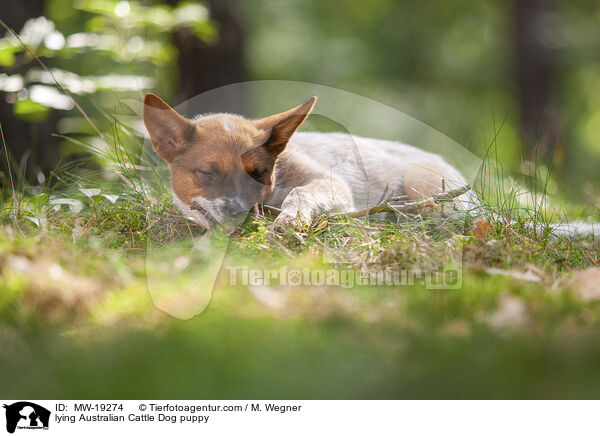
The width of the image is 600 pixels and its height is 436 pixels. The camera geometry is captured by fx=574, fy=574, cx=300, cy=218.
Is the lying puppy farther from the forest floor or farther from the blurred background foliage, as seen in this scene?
the blurred background foliage

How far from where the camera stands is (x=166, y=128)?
11.5 ft

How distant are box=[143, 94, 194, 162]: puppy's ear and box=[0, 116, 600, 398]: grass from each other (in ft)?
2.82

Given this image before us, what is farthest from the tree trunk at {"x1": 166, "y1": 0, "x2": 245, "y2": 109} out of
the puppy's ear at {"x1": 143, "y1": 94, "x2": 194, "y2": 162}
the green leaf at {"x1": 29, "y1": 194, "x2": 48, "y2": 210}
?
the green leaf at {"x1": 29, "y1": 194, "x2": 48, "y2": 210}

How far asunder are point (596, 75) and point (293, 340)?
15.6m

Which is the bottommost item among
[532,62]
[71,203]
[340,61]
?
A: [71,203]

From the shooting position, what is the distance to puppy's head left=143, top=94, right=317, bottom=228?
337 centimetres

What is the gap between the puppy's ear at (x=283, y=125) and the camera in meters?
3.39

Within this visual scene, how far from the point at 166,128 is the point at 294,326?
1933mm

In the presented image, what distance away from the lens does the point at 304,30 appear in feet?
46.6

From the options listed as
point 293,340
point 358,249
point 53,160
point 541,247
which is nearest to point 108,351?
point 293,340
